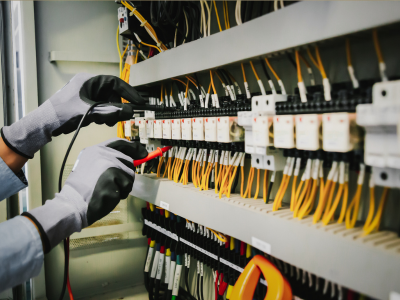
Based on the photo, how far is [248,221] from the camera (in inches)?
31.2

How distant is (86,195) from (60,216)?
3.9 inches

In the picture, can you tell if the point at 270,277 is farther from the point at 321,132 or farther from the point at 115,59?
the point at 115,59

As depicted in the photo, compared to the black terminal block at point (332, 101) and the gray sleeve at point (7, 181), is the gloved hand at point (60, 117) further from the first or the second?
the black terminal block at point (332, 101)

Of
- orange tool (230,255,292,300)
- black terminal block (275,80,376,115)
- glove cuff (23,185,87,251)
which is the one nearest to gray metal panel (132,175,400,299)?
orange tool (230,255,292,300)

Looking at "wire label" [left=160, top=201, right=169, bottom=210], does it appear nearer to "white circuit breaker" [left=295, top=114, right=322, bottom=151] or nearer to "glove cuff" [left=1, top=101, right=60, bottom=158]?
"glove cuff" [left=1, top=101, right=60, bottom=158]

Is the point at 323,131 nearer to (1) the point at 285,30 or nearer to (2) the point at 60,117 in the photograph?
(1) the point at 285,30

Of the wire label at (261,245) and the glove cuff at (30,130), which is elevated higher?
the glove cuff at (30,130)

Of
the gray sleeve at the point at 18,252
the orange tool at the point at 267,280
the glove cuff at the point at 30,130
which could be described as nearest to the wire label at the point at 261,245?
the orange tool at the point at 267,280

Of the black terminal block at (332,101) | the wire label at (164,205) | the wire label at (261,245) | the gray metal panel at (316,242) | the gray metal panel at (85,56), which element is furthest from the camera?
the gray metal panel at (85,56)

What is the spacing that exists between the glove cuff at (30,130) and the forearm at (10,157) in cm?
2

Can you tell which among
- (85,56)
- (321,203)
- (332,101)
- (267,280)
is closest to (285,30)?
(332,101)

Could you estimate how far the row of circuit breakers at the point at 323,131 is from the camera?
1.72ft

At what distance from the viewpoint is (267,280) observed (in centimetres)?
82

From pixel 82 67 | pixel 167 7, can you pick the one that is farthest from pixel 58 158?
pixel 167 7
